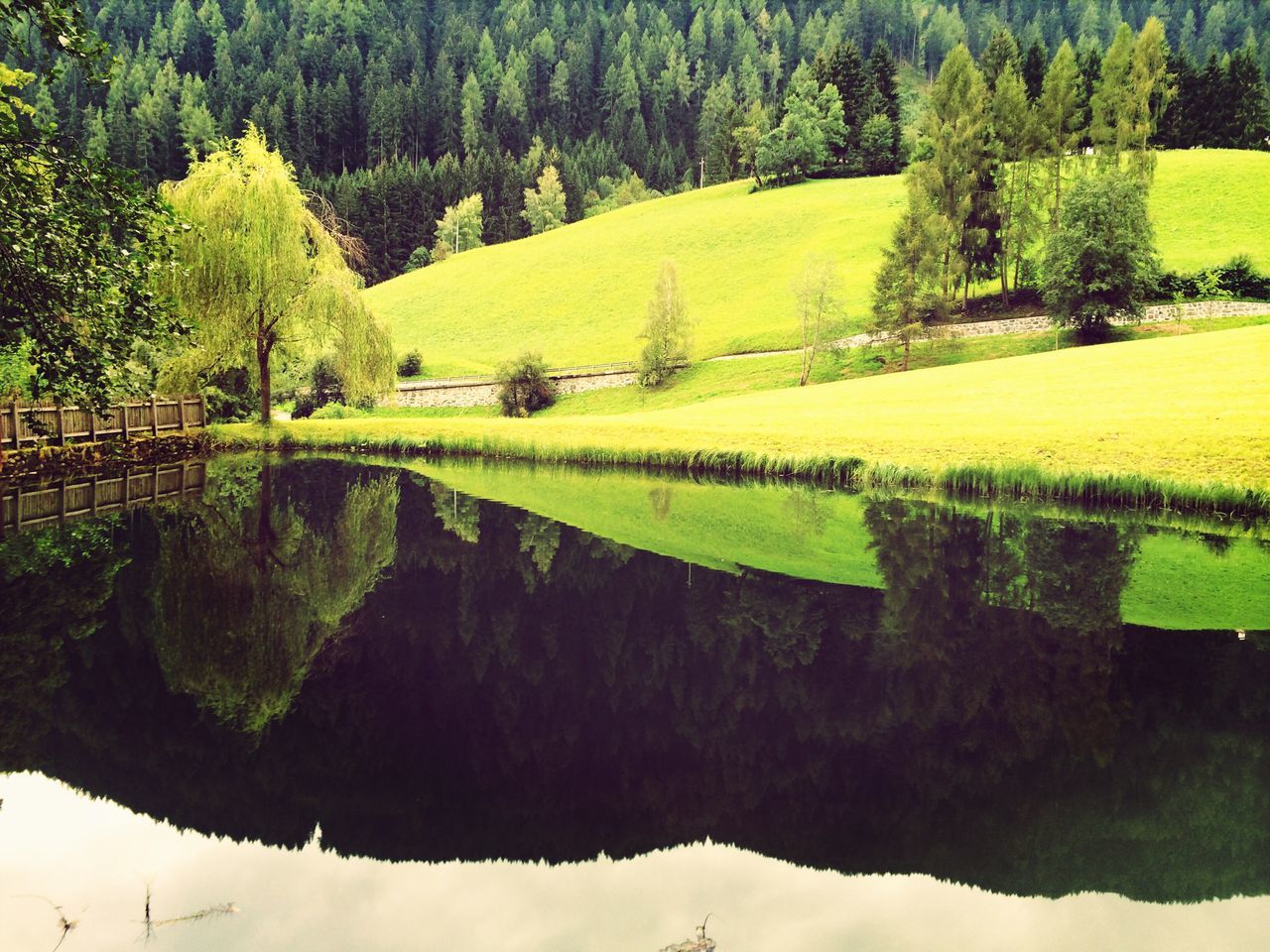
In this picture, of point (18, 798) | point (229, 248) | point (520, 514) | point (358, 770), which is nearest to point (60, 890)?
point (18, 798)

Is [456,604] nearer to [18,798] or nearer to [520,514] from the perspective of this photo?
[18,798]

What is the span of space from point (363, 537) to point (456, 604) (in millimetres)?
5784

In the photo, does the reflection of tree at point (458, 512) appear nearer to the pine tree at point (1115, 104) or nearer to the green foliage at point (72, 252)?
the green foliage at point (72, 252)

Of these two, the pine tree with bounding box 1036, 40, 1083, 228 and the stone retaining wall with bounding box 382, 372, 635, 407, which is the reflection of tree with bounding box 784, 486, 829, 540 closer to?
the stone retaining wall with bounding box 382, 372, 635, 407

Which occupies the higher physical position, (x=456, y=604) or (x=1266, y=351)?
(x=1266, y=351)

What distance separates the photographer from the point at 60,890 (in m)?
5.80

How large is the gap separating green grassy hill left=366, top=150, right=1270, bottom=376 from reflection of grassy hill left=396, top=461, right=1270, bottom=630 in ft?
139

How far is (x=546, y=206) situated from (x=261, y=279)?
106 meters

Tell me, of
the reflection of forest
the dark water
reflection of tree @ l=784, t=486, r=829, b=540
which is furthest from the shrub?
the dark water

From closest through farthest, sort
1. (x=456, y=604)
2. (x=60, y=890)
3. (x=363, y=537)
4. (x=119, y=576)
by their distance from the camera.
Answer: (x=60, y=890) < (x=456, y=604) < (x=119, y=576) < (x=363, y=537)

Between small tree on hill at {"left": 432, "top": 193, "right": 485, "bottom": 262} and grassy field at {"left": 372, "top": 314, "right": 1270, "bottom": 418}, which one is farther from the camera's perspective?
small tree on hill at {"left": 432, "top": 193, "right": 485, "bottom": 262}

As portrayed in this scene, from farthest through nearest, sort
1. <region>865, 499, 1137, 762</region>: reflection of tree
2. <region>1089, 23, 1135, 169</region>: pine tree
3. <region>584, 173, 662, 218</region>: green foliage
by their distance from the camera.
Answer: <region>584, 173, 662, 218</region>: green foliage
<region>1089, 23, 1135, 169</region>: pine tree
<region>865, 499, 1137, 762</region>: reflection of tree

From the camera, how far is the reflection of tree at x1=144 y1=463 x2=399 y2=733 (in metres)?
9.27

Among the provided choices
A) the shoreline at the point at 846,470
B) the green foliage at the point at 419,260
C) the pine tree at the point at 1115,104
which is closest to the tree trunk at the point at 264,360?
the shoreline at the point at 846,470
